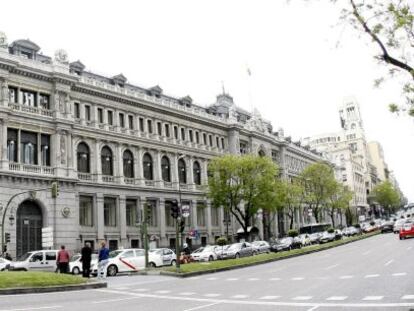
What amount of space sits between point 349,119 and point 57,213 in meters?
155

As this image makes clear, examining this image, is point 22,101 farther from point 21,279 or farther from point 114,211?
point 21,279

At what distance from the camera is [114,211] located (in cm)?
5009

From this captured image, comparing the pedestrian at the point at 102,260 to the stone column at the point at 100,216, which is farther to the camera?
the stone column at the point at 100,216

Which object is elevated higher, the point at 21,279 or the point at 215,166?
the point at 215,166

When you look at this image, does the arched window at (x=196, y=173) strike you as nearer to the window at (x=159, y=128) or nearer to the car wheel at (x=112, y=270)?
the window at (x=159, y=128)

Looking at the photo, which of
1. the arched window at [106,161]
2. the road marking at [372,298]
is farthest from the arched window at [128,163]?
the road marking at [372,298]

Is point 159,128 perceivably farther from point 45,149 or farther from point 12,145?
point 12,145

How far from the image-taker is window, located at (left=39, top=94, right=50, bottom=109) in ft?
146

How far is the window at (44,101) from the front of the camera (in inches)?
1750

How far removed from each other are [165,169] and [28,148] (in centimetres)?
1803

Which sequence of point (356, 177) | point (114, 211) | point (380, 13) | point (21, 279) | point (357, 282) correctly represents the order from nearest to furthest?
point (380, 13) < point (357, 282) < point (21, 279) < point (114, 211) < point (356, 177)

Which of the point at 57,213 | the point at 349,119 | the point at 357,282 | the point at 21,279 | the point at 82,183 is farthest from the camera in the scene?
the point at 349,119

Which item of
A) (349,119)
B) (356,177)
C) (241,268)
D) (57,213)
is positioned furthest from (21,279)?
(349,119)

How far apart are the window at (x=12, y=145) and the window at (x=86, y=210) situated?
766 centimetres
